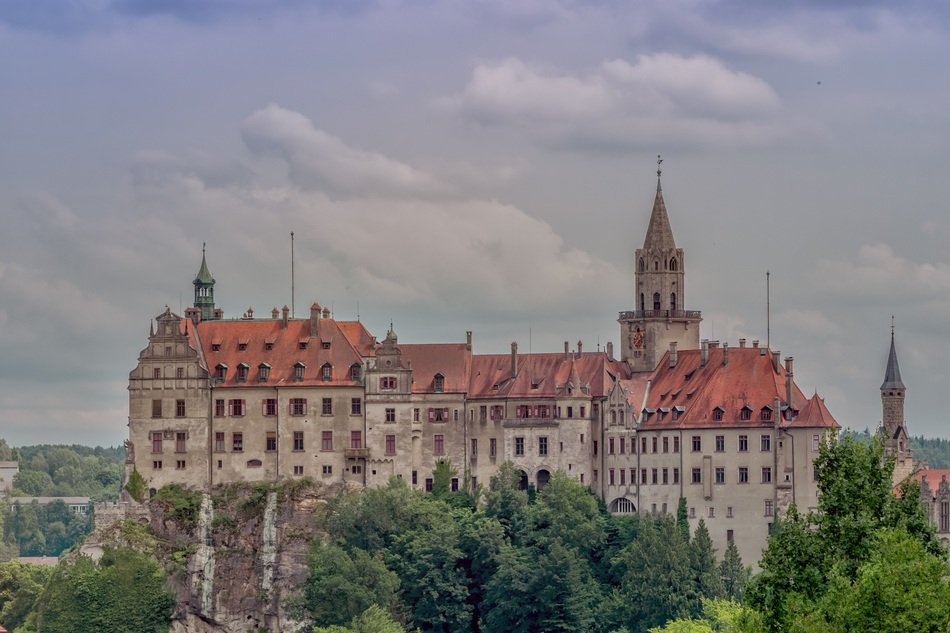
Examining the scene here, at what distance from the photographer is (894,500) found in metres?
65.8

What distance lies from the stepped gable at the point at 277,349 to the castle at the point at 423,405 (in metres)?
0.08

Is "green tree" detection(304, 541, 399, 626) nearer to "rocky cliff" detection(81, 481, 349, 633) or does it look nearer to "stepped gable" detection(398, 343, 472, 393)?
"rocky cliff" detection(81, 481, 349, 633)

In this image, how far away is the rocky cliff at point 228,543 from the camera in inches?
5084

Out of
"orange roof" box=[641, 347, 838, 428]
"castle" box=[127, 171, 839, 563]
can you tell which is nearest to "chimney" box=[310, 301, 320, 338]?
"castle" box=[127, 171, 839, 563]

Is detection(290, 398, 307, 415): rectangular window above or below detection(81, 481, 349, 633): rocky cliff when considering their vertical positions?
above

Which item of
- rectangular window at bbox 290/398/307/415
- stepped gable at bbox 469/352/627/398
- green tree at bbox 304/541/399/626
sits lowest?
green tree at bbox 304/541/399/626

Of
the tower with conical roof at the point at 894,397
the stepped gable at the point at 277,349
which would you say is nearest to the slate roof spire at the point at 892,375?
the tower with conical roof at the point at 894,397

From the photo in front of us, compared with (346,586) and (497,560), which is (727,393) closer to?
(497,560)

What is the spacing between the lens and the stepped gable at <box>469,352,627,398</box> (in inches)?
5089

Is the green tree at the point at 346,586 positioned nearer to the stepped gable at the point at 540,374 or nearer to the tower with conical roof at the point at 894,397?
the stepped gable at the point at 540,374

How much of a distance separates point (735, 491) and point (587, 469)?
371 inches

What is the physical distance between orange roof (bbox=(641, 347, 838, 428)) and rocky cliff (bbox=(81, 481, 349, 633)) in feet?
63.6

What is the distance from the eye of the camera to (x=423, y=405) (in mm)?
129500

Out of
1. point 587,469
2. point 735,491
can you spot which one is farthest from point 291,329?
point 735,491
